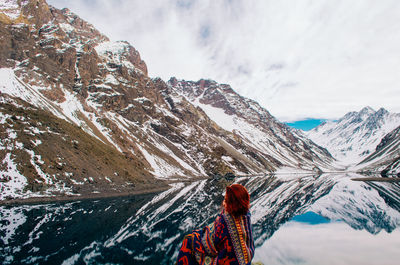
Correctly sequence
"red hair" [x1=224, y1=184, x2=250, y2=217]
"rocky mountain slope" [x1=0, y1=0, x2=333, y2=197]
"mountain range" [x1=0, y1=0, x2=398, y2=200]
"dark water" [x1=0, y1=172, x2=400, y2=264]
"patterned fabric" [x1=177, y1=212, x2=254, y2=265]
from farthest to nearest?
"rocky mountain slope" [x1=0, y1=0, x2=333, y2=197], "mountain range" [x1=0, y1=0, x2=398, y2=200], "dark water" [x1=0, y1=172, x2=400, y2=264], "red hair" [x1=224, y1=184, x2=250, y2=217], "patterned fabric" [x1=177, y1=212, x2=254, y2=265]

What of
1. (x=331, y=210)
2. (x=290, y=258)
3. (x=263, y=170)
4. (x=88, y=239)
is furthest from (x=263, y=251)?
(x=263, y=170)

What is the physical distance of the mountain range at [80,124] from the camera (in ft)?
133

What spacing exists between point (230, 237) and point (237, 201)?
2.42 ft

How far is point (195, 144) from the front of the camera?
140 m

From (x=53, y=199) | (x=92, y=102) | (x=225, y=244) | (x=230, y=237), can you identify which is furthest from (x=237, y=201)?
(x=92, y=102)

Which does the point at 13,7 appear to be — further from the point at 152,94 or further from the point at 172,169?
the point at 172,169

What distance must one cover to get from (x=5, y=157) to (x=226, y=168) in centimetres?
10771

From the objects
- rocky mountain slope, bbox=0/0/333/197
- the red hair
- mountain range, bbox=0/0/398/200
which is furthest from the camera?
rocky mountain slope, bbox=0/0/333/197

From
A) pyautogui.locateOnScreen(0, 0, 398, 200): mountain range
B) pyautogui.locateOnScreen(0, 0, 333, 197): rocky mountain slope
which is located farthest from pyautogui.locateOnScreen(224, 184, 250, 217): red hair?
pyautogui.locateOnScreen(0, 0, 333, 197): rocky mountain slope

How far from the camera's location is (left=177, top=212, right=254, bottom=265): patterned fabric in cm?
465

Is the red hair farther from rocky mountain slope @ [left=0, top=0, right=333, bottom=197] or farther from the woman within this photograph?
rocky mountain slope @ [left=0, top=0, right=333, bottom=197]

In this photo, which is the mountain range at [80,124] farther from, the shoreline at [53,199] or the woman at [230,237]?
the woman at [230,237]

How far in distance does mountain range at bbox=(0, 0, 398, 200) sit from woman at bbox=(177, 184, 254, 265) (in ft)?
121

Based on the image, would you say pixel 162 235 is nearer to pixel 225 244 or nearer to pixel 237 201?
pixel 225 244
